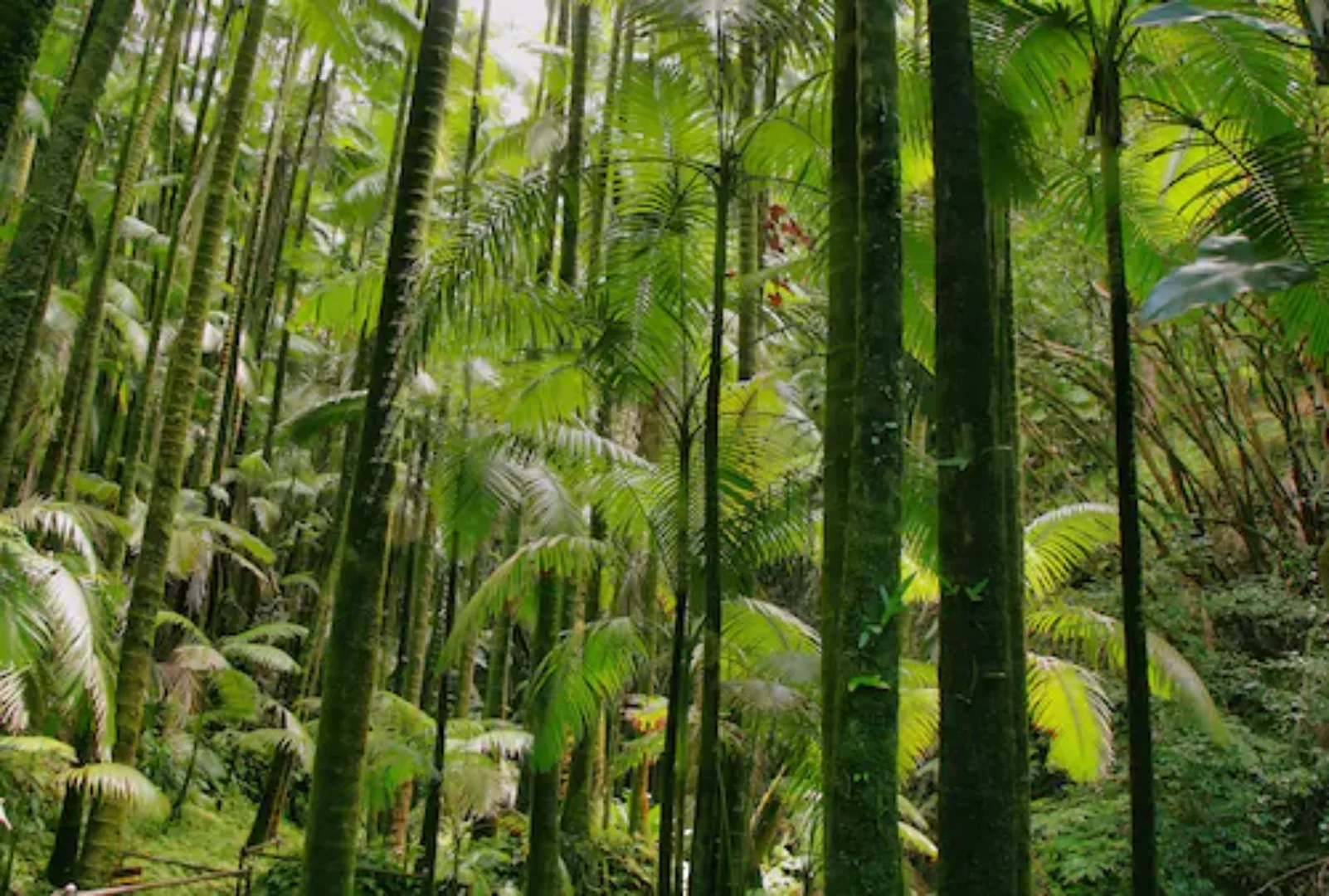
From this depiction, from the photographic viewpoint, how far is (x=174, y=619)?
29.8ft

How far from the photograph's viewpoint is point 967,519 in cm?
295

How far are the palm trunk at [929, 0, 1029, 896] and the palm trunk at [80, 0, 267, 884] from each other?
5824mm

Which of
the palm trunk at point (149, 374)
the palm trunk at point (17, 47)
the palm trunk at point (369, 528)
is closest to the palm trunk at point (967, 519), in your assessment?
the palm trunk at point (17, 47)

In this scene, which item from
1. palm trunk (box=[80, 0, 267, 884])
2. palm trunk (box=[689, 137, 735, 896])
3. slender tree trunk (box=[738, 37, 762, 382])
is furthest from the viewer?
palm trunk (box=[80, 0, 267, 884])

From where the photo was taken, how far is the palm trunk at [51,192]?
124 inches

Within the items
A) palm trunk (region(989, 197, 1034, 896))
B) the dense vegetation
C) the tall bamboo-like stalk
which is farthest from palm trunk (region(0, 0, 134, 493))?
the tall bamboo-like stalk

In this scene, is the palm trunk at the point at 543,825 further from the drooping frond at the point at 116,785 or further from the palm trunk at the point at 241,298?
the palm trunk at the point at 241,298

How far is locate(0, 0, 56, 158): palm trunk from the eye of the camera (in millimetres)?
2451

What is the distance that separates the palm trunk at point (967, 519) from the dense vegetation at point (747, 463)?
1cm

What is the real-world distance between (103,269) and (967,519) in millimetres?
8296

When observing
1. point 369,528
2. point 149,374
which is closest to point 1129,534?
point 369,528

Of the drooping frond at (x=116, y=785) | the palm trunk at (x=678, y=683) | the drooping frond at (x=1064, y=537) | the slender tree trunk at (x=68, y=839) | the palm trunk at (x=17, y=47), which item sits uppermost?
the drooping frond at (x=1064, y=537)

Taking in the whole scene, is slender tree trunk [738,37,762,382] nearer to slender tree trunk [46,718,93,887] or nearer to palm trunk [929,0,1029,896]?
palm trunk [929,0,1029,896]

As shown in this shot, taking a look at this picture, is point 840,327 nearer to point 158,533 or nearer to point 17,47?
point 17,47
